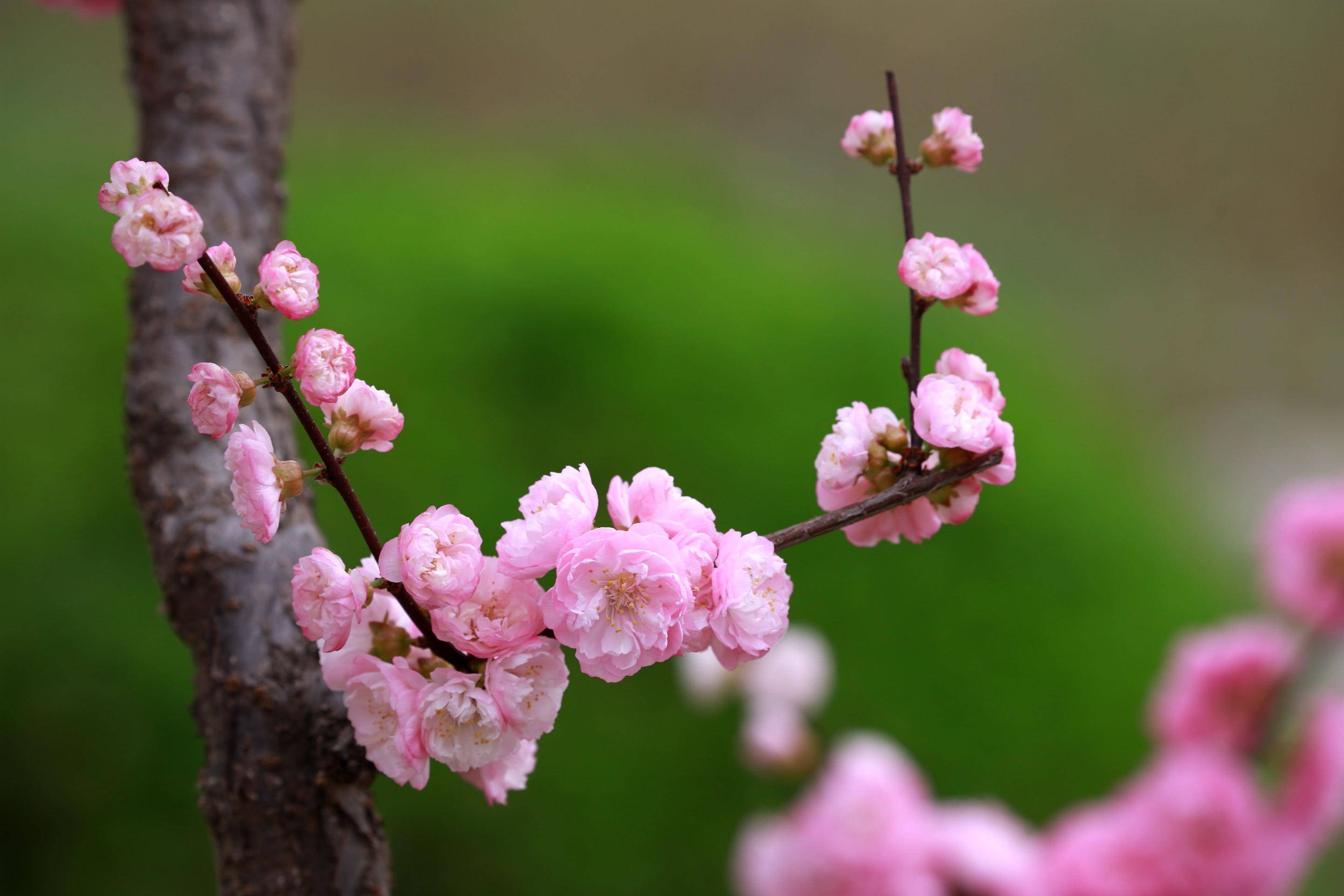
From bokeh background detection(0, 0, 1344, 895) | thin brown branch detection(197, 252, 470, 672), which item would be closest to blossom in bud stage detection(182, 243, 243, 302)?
thin brown branch detection(197, 252, 470, 672)

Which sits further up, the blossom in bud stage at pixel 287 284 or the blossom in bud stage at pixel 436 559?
the blossom in bud stage at pixel 287 284

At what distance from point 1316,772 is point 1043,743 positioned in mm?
595

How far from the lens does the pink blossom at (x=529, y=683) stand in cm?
25

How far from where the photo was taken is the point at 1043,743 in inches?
50.5

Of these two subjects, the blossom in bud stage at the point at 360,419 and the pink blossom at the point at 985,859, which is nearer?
the blossom in bud stage at the point at 360,419

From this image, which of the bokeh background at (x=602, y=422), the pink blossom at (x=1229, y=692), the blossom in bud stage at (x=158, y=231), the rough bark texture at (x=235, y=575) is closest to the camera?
the blossom in bud stage at (x=158, y=231)

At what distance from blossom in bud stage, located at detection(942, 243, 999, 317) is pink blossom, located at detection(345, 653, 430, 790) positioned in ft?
0.55

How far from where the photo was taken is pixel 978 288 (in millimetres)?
273

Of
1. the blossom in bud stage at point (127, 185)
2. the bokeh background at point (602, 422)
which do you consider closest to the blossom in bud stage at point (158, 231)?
the blossom in bud stage at point (127, 185)

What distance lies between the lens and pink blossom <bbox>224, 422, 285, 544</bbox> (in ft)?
0.77

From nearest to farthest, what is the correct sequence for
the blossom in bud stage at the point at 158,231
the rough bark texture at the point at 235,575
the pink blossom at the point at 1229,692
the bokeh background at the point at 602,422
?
the blossom in bud stage at the point at 158,231, the rough bark texture at the point at 235,575, the pink blossom at the point at 1229,692, the bokeh background at the point at 602,422

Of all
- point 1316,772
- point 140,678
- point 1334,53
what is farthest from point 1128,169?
point 140,678

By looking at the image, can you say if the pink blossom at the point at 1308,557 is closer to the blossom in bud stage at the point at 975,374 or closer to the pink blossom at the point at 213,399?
the blossom in bud stage at the point at 975,374

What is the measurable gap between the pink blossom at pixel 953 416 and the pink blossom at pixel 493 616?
11 cm
